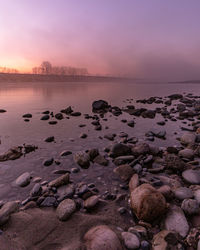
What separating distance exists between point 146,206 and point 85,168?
2545 millimetres

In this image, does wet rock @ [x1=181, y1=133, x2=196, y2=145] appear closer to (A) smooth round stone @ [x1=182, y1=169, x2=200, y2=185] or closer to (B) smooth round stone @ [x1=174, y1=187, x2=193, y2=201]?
(A) smooth round stone @ [x1=182, y1=169, x2=200, y2=185]

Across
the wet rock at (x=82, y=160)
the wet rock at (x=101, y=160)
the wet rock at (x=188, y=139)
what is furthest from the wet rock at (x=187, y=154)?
the wet rock at (x=82, y=160)

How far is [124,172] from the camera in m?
4.54

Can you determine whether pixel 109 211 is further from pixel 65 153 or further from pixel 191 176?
pixel 65 153

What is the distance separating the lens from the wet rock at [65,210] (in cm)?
292

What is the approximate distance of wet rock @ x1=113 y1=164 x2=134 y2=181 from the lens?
4391mm

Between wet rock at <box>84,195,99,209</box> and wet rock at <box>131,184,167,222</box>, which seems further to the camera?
wet rock at <box>84,195,99,209</box>

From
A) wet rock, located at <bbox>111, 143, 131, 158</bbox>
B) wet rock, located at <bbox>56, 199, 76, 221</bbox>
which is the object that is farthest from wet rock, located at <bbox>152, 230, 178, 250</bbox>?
wet rock, located at <bbox>111, 143, 131, 158</bbox>

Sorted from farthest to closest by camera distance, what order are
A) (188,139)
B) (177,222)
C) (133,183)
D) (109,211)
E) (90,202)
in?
(188,139), (133,183), (90,202), (109,211), (177,222)

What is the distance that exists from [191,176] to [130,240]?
284cm

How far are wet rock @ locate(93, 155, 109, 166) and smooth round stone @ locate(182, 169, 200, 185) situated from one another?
2.46 m

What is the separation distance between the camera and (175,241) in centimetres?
237

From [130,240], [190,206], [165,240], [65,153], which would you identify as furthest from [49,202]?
[190,206]

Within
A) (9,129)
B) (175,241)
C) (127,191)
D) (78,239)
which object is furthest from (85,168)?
(9,129)
